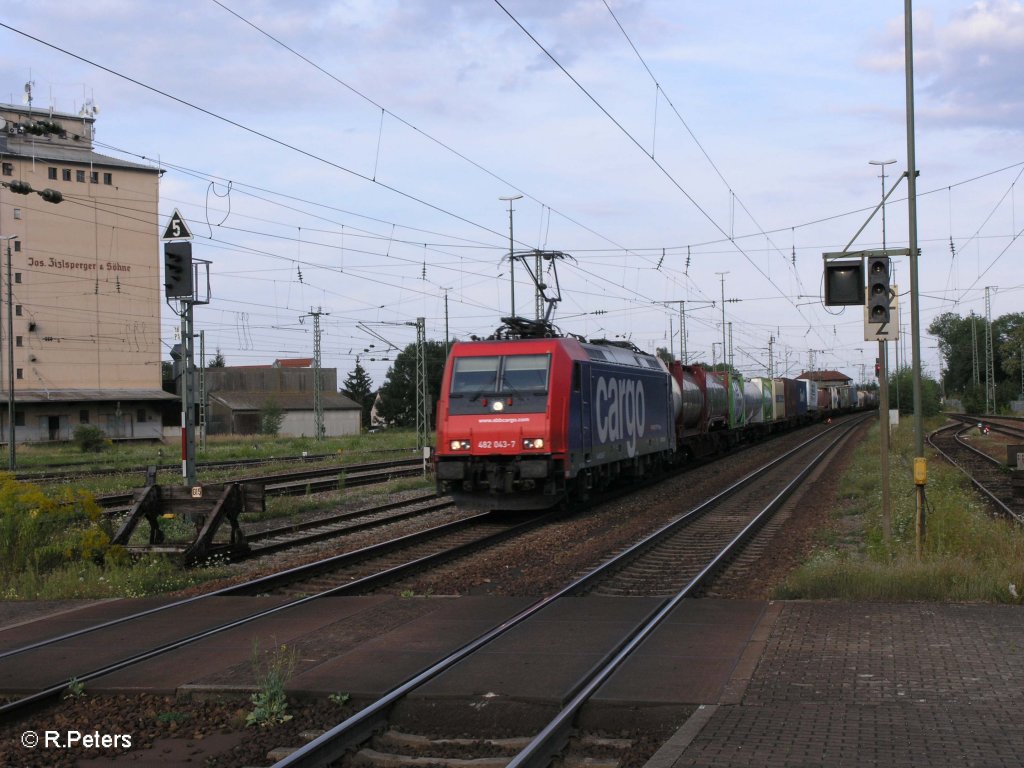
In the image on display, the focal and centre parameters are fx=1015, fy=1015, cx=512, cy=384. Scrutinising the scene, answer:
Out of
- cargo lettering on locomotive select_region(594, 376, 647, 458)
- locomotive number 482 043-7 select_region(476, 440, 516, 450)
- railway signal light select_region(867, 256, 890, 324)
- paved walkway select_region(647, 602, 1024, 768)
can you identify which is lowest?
paved walkway select_region(647, 602, 1024, 768)

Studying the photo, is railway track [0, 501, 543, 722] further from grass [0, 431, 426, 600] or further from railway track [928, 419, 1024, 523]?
railway track [928, 419, 1024, 523]

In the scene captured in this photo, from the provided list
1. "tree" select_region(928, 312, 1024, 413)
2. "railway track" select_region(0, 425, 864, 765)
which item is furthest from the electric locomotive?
"tree" select_region(928, 312, 1024, 413)

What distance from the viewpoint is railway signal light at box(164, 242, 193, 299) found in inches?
632

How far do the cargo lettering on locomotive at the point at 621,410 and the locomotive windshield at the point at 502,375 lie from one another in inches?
84.5

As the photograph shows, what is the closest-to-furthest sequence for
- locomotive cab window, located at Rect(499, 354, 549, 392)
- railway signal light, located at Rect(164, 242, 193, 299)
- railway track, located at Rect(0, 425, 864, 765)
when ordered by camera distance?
railway track, located at Rect(0, 425, 864, 765)
railway signal light, located at Rect(164, 242, 193, 299)
locomotive cab window, located at Rect(499, 354, 549, 392)

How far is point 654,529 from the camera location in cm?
1609

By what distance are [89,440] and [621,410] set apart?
127ft

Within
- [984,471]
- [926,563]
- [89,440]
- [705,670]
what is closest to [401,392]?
[89,440]

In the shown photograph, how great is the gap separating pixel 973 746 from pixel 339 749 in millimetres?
3384

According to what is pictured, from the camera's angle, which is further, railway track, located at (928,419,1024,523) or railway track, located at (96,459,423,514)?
railway track, located at (96,459,423,514)

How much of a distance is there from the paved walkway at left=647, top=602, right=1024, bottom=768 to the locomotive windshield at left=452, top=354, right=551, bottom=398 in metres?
9.42

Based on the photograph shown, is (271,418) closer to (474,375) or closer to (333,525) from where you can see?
(333,525)

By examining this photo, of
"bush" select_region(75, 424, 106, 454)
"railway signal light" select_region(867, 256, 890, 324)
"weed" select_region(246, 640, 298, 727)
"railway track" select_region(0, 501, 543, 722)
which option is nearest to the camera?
"weed" select_region(246, 640, 298, 727)

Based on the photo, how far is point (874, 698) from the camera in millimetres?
6180
